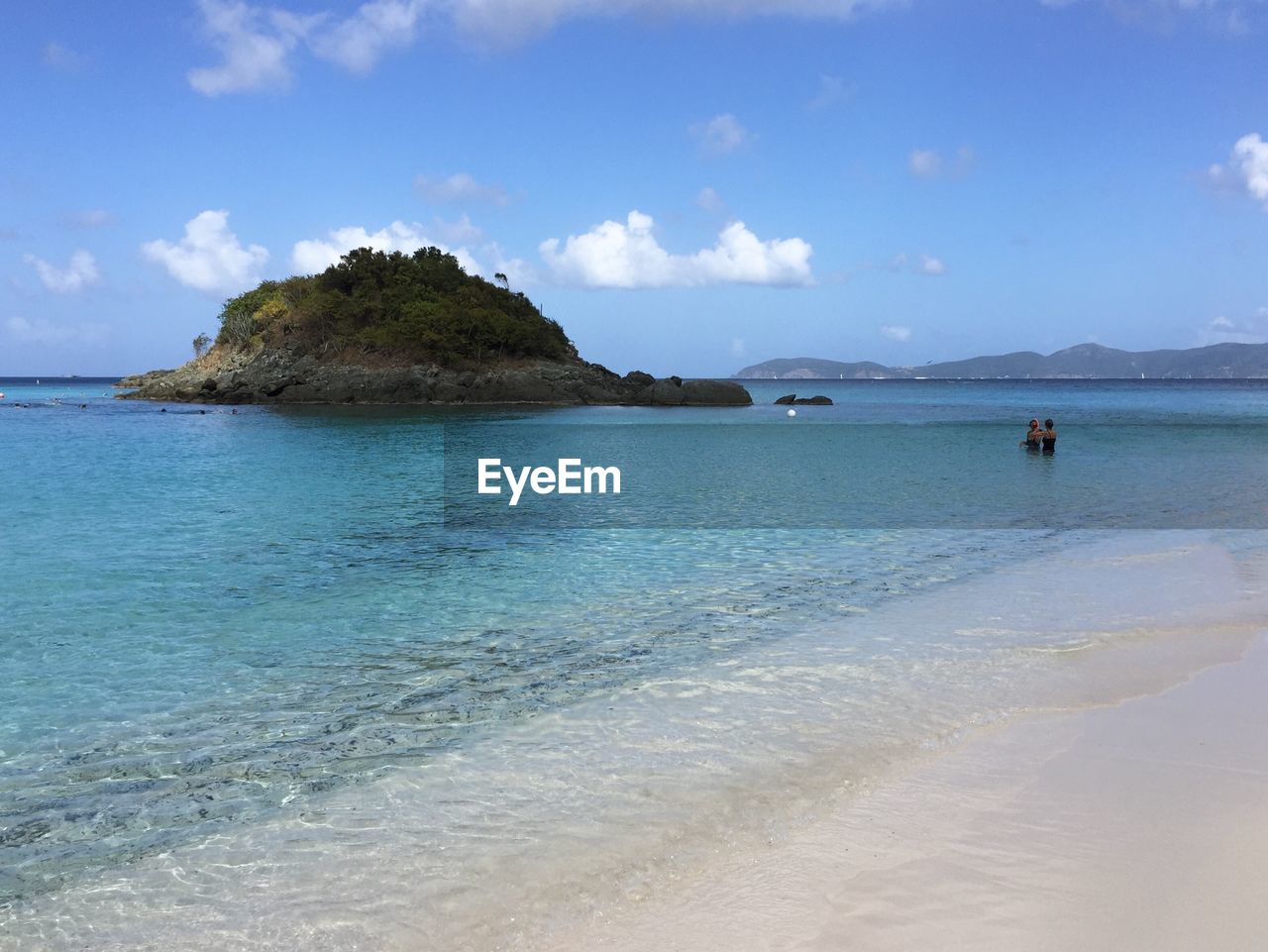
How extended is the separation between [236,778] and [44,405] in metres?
103

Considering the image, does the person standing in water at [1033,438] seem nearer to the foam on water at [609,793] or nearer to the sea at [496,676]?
the sea at [496,676]

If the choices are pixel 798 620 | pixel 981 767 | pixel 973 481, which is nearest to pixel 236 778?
pixel 981 767

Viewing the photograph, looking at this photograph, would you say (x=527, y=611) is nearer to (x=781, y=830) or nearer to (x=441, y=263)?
(x=781, y=830)

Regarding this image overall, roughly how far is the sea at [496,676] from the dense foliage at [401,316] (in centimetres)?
6906

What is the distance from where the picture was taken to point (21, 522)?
1802 centimetres

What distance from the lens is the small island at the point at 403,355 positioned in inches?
3374

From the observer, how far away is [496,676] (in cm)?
831

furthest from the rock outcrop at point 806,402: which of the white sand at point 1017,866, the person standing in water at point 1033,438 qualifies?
the white sand at point 1017,866

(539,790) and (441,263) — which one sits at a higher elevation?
(441,263)

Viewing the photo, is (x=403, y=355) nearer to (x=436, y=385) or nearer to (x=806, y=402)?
(x=436, y=385)

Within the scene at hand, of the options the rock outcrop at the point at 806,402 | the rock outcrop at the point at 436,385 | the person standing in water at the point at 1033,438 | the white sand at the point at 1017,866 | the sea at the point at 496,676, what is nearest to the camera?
the white sand at the point at 1017,866

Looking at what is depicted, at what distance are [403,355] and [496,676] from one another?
84275 millimetres

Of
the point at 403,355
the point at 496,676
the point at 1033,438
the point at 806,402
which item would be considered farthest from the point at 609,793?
the point at 806,402

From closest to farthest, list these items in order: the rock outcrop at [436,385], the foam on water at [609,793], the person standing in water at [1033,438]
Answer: the foam on water at [609,793]
the person standing in water at [1033,438]
the rock outcrop at [436,385]
